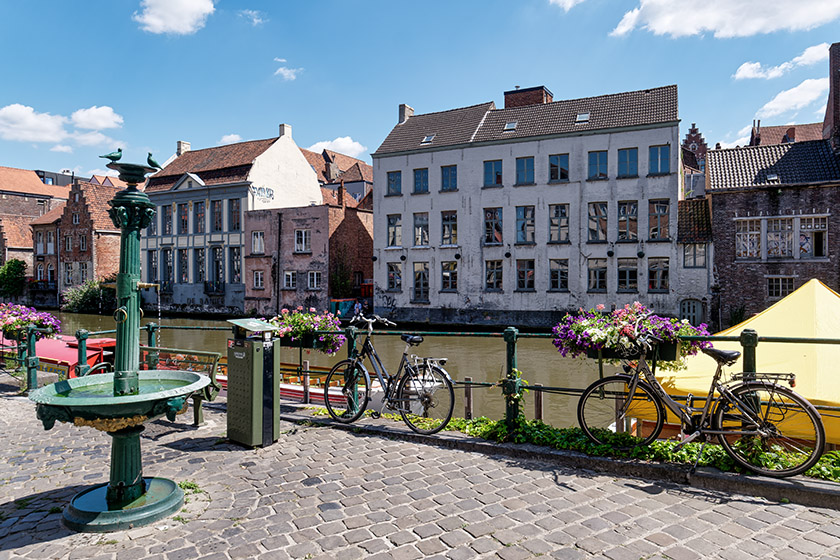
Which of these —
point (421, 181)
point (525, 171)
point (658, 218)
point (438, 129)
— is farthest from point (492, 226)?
point (658, 218)

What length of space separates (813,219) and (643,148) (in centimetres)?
871

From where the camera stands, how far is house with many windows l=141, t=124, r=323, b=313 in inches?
1602

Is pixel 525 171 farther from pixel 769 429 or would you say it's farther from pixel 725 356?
pixel 769 429

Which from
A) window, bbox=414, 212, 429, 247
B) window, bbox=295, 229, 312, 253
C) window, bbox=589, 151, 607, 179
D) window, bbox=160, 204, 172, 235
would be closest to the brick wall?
window, bbox=589, 151, 607, 179

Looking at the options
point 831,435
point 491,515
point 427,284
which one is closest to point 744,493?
point 491,515

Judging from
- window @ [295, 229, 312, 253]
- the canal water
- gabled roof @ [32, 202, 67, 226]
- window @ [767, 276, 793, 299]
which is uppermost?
gabled roof @ [32, 202, 67, 226]

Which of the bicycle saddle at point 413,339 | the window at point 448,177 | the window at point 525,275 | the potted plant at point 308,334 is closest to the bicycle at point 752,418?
the bicycle saddle at point 413,339

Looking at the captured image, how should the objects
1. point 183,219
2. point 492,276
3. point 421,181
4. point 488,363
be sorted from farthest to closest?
point 183,219
point 421,181
point 492,276
point 488,363

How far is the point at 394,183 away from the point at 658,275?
1703cm

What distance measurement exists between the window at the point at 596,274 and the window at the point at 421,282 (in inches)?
388

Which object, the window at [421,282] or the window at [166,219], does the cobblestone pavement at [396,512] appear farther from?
the window at [166,219]

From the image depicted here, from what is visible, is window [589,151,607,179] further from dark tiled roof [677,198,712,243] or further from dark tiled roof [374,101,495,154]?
dark tiled roof [374,101,495,154]

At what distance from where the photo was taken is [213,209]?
137 feet

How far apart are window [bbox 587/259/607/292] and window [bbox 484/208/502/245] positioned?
5.44 meters
